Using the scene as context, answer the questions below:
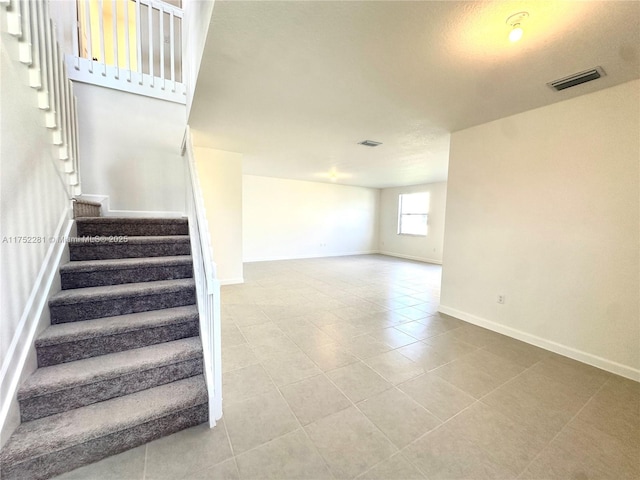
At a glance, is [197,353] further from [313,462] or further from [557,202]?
[557,202]

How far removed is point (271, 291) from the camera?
450 cm

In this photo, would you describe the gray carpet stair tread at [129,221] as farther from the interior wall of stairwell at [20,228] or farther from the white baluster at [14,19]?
the white baluster at [14,19]

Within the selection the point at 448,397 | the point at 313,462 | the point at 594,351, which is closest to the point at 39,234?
the point at 313,462

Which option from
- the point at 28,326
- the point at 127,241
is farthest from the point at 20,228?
the point at 127,241

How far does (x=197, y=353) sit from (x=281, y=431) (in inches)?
29.2

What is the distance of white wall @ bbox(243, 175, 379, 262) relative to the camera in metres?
7.21

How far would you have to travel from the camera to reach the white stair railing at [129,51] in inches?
125

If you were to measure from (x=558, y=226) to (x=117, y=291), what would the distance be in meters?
3.85

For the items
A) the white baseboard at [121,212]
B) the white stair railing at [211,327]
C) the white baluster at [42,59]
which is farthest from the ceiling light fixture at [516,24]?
the white baseboard at [121,212]

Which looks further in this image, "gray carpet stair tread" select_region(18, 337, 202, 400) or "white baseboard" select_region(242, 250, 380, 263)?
"white baseboard" select_region(242, 250, 380, 263)

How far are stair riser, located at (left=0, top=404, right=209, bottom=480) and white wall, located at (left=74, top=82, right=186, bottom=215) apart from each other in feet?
9.38

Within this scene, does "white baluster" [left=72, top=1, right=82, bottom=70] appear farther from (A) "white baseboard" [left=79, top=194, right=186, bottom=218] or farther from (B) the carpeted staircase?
(B) the carpeted staircase

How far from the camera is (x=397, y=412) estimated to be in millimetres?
1761

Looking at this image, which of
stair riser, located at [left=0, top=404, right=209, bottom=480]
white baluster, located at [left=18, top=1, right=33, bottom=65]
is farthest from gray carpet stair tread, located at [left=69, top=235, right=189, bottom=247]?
stair riser, located at [left=0, top=404, right=209, bottom=480]
